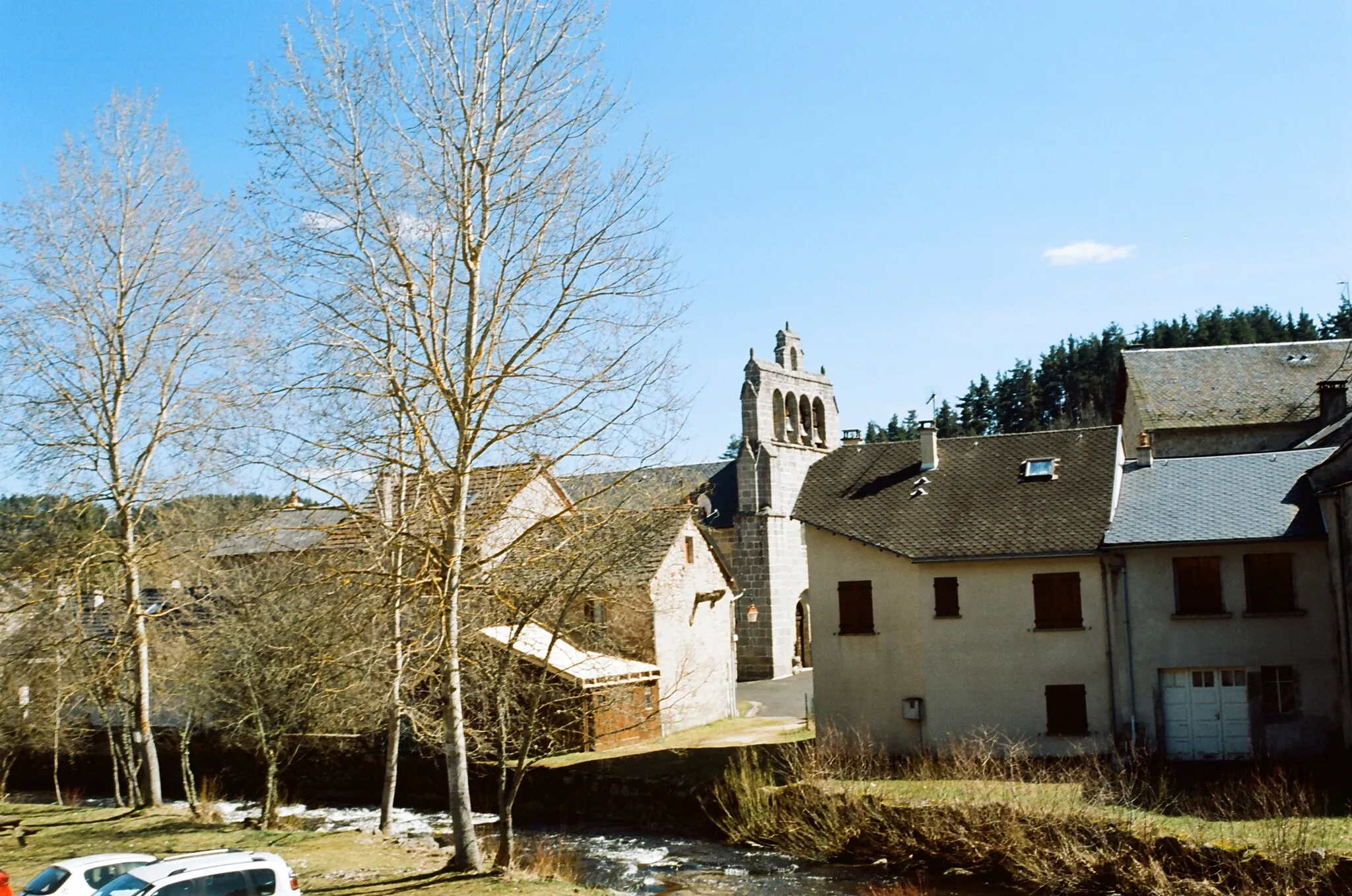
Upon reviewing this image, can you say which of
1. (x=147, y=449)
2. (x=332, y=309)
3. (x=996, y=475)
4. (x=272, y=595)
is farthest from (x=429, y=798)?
(x=332, y=309)

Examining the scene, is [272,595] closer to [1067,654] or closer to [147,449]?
[147,449]

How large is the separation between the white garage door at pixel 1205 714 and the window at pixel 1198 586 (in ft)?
4.15

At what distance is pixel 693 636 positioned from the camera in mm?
35812

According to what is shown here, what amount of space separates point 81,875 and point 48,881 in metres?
0.45

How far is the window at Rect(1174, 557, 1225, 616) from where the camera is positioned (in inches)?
936

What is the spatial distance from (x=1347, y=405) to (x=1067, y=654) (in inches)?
682

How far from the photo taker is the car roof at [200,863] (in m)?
12.8

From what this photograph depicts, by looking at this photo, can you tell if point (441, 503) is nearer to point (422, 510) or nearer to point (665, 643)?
point (422, 510)

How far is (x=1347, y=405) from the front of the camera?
3516 centimetres

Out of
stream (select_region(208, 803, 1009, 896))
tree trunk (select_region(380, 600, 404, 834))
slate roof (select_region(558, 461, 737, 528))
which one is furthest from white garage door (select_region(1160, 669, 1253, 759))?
tree trunk (select_region(380, 600, 404, 834))

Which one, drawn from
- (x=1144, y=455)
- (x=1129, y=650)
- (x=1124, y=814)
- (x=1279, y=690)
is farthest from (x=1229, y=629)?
(x=1124, y=814)

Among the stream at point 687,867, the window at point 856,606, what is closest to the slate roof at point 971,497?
the window at point 856,606

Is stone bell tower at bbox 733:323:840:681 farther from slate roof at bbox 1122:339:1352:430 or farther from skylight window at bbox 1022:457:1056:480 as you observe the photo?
skylight window at bbox 1022:457:1056:480

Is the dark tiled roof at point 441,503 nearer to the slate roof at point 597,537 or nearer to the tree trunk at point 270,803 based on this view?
the slate roof at point 597,537
